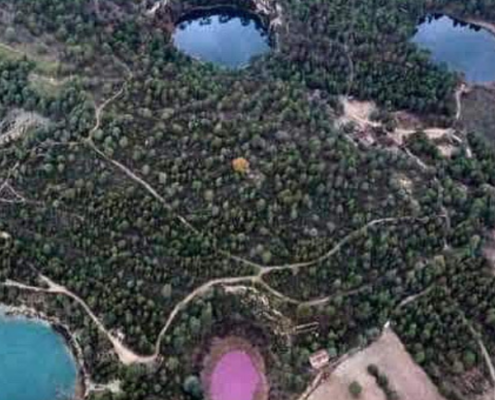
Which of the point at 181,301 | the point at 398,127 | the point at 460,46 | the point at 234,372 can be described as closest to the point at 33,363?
the point at 181,301

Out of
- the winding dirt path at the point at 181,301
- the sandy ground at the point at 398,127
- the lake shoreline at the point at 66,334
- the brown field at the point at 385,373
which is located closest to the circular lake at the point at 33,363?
the lake shoreline at the point at 66,334

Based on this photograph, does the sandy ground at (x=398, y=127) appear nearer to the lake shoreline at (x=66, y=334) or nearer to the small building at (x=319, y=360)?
the small building at (x=319, y=360)

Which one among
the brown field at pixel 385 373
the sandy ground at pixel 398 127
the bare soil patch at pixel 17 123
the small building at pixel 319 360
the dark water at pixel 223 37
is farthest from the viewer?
the dark water at pixel 223 37

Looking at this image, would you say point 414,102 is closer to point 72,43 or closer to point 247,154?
point 247,154

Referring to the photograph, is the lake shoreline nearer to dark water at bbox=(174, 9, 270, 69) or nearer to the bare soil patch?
the bare soil patch

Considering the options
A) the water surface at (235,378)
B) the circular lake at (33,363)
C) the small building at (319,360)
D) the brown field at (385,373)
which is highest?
the circular lake at (33,363)

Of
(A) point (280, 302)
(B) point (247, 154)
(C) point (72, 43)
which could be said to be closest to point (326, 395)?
(A) point (280, 302)

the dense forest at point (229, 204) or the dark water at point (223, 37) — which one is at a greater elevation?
the dark water at point (223, 37)
